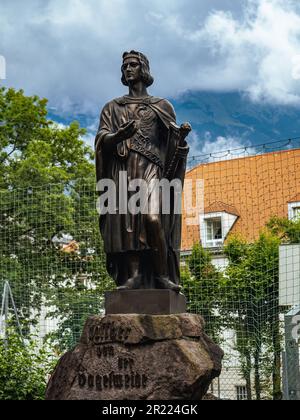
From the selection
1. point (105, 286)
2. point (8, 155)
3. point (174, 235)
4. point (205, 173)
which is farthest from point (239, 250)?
point (174, 235)

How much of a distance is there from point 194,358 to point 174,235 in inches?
42.8

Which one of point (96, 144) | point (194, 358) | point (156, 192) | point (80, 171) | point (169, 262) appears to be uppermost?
point (80, 171)

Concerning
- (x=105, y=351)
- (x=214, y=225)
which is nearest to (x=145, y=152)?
(x=105, y=351)

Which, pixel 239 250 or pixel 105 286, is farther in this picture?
pixel 239 250

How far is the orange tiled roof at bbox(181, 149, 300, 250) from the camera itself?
12219 mm

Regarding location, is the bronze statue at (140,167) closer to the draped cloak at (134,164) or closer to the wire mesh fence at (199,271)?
the draped cloak at (134,164)

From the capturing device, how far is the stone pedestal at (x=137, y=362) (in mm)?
4844

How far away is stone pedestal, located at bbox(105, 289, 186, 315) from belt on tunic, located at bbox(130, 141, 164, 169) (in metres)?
1.00

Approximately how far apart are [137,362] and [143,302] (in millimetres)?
502

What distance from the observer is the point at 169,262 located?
5590mm

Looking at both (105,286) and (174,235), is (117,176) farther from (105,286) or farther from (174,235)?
(105,286)

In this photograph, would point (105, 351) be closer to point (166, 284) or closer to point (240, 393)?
point (166, 284)

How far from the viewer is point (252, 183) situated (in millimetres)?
12469

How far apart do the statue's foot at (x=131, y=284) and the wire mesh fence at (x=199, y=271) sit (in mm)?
5014
